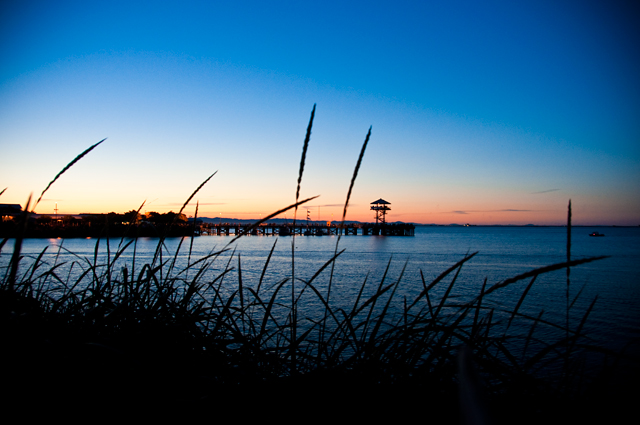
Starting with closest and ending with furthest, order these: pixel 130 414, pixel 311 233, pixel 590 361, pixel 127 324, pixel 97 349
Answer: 1. pixel 130 414
2. pixel 97 349
3. pixel 127 324
4. pixel 590 361
5. pixel 311 233

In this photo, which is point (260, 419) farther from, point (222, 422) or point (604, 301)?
point (604, 301)

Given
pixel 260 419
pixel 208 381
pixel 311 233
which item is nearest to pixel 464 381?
pixel 260 419

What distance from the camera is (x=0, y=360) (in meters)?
1.27

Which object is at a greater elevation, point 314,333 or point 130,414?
point 130,414

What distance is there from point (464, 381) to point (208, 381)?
138cm

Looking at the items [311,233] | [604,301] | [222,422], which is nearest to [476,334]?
[222,422]

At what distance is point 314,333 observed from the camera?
23.0ft

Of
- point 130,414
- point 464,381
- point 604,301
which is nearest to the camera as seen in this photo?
point 464,381

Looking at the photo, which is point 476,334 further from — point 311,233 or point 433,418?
point 311,233

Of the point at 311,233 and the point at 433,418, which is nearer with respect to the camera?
the point at 433,418

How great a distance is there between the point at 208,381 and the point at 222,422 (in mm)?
198

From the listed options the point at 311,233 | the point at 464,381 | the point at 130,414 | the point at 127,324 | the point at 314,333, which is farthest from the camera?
the point at 311,233

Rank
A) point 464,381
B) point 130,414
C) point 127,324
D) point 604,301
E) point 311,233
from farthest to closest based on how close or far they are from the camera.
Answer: point 311,233
point 604,301
point 127,324
point 130,414
point 464,381

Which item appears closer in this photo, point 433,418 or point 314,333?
point 433,418
